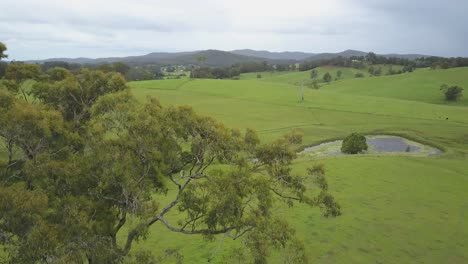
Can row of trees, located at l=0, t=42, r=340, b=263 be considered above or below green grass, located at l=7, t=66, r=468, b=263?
above

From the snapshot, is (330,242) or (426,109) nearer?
(330,242)

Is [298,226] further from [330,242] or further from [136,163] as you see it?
[136,163]

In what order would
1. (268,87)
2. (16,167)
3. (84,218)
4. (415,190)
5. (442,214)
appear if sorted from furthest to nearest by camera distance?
(268,87) < (415,190) < (442,214) < (16,167) < (84,218)

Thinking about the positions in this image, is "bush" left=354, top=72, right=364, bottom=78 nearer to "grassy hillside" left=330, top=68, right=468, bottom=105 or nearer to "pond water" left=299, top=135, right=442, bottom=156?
"grassy hillside" left=330, top=68, right=468, bottom=105

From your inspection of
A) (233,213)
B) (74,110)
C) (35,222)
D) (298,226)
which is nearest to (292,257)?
(233,213)

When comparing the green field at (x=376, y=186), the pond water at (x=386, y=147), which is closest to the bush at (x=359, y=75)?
the green field at (x=376, y=186)

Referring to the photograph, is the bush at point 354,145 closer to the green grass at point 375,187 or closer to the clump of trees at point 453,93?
the green grass at point 375,187

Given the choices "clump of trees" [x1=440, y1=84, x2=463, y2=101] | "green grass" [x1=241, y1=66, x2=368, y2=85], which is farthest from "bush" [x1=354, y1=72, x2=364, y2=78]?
"clump of trees" [x1=440, y1=84, x2=463, y2=101]

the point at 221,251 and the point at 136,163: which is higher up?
the point at 136,163
